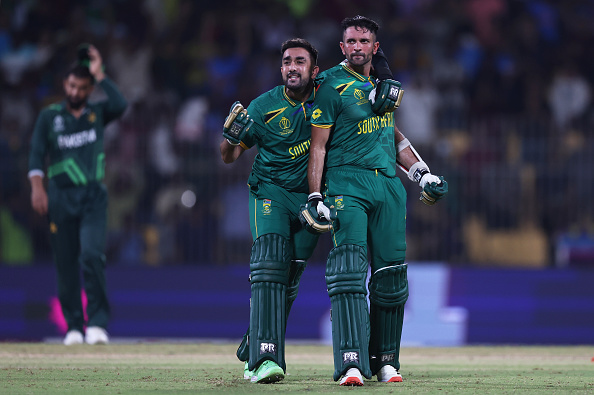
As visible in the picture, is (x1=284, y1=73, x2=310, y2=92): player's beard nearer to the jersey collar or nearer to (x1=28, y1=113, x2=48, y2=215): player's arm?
the jersey collar

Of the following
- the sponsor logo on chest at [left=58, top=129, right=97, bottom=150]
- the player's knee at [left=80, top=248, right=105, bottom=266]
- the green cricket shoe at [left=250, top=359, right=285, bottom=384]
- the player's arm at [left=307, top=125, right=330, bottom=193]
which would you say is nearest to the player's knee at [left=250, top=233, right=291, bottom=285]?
the player's arm at [left=307, top=125, right=330, bottom=193]

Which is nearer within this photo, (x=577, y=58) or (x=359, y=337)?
(x=359, y=337)

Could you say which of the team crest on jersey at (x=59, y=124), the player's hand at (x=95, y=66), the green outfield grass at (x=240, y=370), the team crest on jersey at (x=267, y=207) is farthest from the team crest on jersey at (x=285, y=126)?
the team crest on jersey at (x=59, y=124)

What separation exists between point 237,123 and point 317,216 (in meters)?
0.75

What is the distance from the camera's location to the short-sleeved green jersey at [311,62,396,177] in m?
6.11

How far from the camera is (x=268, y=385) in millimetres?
5816

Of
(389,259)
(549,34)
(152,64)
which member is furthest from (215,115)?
(389,259)

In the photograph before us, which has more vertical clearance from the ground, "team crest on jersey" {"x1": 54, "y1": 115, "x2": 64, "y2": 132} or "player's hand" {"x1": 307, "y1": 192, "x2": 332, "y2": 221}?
"team crest on jersey" {"x1": 54, "y1": 115, "x2": 64, "y2": 132}

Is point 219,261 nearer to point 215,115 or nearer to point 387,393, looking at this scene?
point 215,115

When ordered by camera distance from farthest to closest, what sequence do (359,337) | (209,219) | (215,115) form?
(215,115) < (209,219) < (359,337)

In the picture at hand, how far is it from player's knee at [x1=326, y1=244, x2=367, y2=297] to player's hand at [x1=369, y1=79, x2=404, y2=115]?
0.90 meters

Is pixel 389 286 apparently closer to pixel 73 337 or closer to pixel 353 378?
pixel 353 378

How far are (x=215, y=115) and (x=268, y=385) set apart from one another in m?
8.33

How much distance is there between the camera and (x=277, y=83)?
14055 mm
